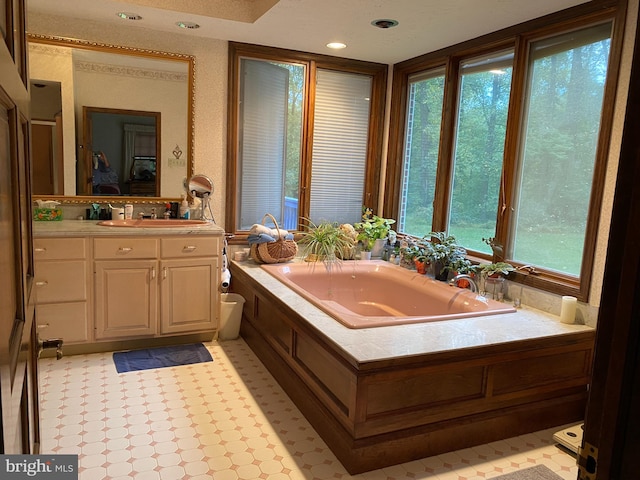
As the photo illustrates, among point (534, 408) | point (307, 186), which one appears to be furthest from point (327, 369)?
point (307, 186)

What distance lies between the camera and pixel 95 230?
3.22 metres

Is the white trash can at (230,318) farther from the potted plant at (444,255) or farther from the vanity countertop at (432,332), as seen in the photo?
the potted plant at (444,255)

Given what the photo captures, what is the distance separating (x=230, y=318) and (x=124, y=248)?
937 mm

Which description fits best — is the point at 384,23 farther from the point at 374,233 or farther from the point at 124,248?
the point at 124,248

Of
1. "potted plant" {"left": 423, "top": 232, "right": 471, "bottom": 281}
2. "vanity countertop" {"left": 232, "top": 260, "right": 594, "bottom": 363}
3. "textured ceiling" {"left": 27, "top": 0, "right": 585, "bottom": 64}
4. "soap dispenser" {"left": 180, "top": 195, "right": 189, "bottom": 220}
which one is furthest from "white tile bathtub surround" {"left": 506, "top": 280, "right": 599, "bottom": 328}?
"soap dispenser" {"left": 180, "top": 195, "right": 189, "bottom": 220}

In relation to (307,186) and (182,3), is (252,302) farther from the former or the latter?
(182,3)

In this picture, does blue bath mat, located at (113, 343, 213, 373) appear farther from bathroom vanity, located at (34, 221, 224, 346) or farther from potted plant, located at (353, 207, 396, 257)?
potted plant, located at (353, 207, 396, 257)

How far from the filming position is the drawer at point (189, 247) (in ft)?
11.1

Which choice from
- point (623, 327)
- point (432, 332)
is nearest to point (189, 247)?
point (432, 332)

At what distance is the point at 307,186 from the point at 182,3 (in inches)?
69.5

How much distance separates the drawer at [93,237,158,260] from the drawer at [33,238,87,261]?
9cm

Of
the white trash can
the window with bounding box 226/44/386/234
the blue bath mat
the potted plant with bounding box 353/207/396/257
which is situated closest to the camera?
the blue bath mat

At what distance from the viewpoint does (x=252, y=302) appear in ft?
11.7

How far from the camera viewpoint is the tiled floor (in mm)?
2170
